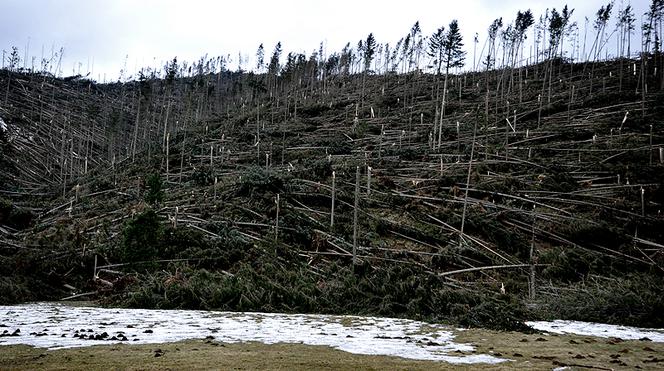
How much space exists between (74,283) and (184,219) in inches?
206

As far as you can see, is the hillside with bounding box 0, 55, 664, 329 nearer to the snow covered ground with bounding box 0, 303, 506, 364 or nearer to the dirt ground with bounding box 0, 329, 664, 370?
the snow covered ground with bounding box 0, 303, 506, 364

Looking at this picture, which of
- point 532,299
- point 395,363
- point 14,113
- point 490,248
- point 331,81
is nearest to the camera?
point 395,363

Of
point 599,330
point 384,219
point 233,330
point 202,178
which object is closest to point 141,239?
point 233,330

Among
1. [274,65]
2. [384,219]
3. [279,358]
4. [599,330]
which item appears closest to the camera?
[279,358]

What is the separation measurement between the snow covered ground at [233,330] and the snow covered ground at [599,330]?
87.4 inches

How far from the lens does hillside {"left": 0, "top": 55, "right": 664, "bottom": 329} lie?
11734mm

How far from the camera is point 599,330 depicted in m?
8.62

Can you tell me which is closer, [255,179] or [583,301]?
[583,301]

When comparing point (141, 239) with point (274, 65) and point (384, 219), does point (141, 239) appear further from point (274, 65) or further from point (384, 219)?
point (274, 65)

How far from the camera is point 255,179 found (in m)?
21.7

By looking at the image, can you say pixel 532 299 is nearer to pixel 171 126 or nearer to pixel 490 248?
pixel 490 248

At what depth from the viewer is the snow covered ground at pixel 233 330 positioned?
6.06 meters

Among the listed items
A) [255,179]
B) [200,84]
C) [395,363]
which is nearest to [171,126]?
[200,84]

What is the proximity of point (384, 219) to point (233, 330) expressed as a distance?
12380 millimetres
